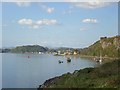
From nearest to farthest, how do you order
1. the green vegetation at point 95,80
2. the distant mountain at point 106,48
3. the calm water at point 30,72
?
1. the green vegetation at point 95,80
2. the calm water at point 30,72
3. the distant mountain at point 106,48

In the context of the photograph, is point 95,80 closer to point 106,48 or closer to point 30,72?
point 30,72

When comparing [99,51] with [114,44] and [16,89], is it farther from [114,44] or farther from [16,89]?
[16,89]

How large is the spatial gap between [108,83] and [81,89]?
2.18m

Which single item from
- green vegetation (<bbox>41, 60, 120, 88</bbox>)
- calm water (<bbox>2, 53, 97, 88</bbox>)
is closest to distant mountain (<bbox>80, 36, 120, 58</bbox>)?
calm water (<bbox>2, 53, 97, 88</bbox>)

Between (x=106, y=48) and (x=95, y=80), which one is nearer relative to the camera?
(x=95, y=80)

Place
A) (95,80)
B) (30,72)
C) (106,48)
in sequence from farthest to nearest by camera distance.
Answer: (106,48) < (30,72) < (95,80)

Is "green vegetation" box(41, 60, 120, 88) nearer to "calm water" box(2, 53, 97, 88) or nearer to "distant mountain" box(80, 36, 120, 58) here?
"calm water" box(2, 53, 97, 88)

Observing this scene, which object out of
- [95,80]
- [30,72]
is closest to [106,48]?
[30,72]

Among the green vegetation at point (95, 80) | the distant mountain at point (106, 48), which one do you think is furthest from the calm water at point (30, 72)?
the distant mountain at point (106, 48)

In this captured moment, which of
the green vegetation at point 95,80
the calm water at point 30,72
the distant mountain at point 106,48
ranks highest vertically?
the distant mountain at point 106,48

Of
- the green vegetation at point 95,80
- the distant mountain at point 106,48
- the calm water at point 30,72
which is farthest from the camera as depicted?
the distant mountain at point 106,48

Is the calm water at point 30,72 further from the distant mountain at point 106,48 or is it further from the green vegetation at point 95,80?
the distant mountain at point 106,48

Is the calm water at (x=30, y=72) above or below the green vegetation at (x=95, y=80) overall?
below

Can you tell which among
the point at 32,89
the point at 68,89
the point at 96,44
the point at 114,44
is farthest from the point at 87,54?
the point at 68,89
